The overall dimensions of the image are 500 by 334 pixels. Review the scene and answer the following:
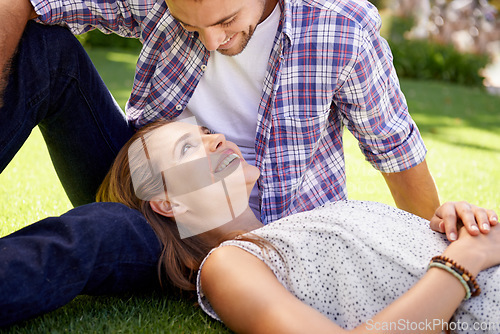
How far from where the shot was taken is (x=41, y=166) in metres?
4.01

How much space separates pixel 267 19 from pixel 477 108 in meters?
6.17

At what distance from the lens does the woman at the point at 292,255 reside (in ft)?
5.41

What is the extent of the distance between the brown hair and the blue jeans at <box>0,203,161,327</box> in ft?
0.19

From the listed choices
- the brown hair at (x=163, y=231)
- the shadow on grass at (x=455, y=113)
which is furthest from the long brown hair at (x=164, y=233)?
the shadow on grass at (x=455, y=113)

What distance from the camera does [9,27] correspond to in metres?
2.23

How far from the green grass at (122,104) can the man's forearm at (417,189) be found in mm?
899

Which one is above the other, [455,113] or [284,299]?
[284,299]

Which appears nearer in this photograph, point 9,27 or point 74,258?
point 74,258

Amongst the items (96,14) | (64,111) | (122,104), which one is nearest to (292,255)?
(64,111)

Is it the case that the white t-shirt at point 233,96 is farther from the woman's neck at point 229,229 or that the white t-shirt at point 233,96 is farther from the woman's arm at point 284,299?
the woman's arm at point 284,299

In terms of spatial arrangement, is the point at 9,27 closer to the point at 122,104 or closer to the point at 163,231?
the point at 163,231

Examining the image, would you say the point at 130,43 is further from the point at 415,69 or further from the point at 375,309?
the point at 375,309

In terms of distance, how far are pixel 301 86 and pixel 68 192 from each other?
115cm

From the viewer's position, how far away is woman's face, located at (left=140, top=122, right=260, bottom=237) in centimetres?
214
